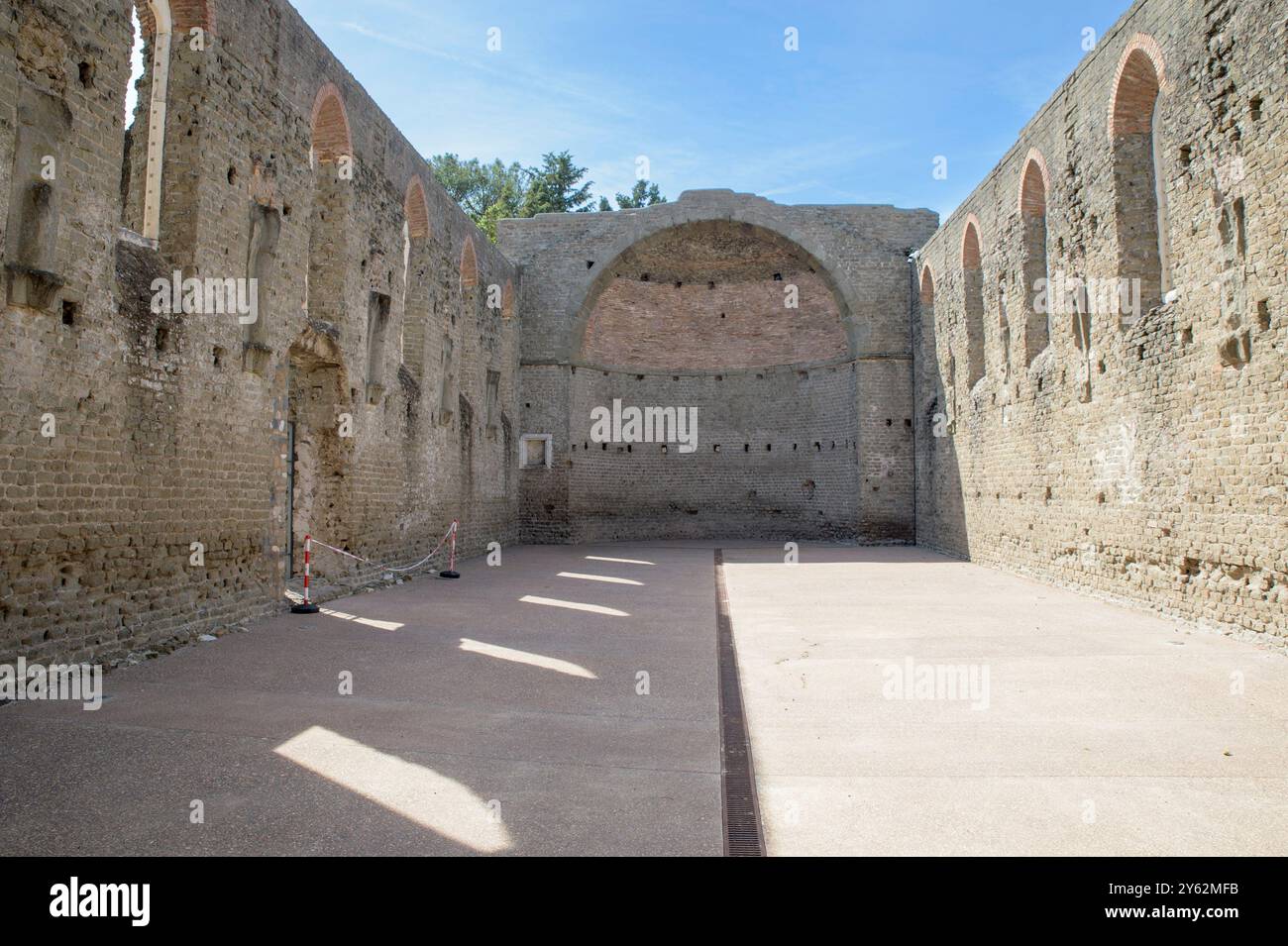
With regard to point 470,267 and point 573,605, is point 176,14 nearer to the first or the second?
point 573,605

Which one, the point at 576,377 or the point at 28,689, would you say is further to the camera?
the point at 576,377

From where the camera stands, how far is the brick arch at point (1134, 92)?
30.8ft

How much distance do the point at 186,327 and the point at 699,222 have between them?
53.2 ft

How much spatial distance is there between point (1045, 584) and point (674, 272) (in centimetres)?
1429

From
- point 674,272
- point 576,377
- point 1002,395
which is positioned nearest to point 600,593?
point 1002,395

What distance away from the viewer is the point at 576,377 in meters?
21.5

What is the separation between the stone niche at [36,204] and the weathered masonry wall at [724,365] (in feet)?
50.6

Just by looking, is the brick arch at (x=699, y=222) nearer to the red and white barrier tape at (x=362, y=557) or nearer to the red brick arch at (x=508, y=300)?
the red brick arch at (x=508, y=300)

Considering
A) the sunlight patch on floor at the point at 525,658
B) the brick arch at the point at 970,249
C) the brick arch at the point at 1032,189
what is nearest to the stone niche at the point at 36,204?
the sunlight patch on floor at the point at 525,658

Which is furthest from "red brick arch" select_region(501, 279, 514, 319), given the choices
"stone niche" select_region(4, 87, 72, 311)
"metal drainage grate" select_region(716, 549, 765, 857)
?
"metal drainage grate" select_region(716, 549, 765, 857)

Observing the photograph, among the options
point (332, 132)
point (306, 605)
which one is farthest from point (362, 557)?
point (332, 132)

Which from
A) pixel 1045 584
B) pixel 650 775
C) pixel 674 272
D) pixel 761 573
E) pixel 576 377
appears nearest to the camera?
pixel 650 775

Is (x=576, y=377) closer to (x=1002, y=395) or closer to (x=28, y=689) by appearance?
(x=1002, y=395)

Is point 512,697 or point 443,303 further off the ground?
point 443,303
